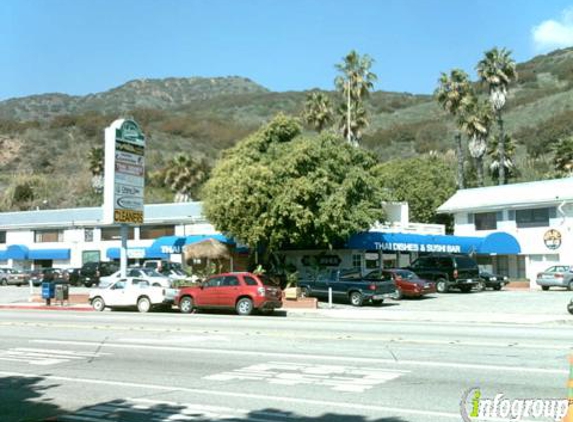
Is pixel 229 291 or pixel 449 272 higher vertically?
pixel 449 272

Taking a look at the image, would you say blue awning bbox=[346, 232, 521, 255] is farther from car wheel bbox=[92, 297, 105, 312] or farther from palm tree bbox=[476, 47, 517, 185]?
palm tree bbox=[476, 47, 517, 185]

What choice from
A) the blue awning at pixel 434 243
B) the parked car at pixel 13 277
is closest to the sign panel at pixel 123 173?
A: the blue awning at pixel 434 243

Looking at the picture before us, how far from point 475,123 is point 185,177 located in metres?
26.7

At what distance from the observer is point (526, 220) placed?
4491 centimetres

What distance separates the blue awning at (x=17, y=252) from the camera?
58.1m

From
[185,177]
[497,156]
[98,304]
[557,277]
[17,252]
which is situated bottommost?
[98,304]

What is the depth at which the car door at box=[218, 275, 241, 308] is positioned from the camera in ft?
85.4

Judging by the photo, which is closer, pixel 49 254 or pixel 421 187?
pixel 49 254

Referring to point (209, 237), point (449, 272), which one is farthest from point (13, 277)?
point (449, 272)

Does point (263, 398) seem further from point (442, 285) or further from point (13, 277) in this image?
point (13, 277)

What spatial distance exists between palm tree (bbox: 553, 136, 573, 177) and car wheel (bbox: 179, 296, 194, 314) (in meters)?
41.4

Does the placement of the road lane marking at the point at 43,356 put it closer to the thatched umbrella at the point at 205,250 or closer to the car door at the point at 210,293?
the car door at the point at 210,293

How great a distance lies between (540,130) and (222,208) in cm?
7039

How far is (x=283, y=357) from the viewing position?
13.2 m
